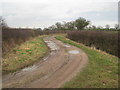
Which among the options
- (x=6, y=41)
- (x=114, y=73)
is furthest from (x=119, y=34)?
(x=6, y=41)

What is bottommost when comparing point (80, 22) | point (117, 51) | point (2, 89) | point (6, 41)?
point (2, 89)

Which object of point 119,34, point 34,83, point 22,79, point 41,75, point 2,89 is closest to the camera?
point 2,89

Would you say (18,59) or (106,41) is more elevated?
(106,41)

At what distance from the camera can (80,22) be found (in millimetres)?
45188

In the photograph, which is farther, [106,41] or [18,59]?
[106,41]

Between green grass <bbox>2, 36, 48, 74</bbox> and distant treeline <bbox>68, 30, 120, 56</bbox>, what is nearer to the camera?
green grass <bbox>2, 36, 48, 74</bbox>

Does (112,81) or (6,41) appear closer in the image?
(112,81)

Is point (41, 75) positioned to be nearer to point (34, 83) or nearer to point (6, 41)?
point (34, 83)

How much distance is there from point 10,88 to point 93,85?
2.88m

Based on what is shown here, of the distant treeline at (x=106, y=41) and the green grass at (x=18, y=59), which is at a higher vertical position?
the distant treeline at (x=106, y=41)

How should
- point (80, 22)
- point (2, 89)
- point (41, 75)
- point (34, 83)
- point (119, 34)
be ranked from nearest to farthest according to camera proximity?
point (2, 89)
point (34, 83)
point (41, 75)
point (119, 34)
point (80, 22)

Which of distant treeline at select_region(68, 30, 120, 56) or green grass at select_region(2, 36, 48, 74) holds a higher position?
distant treeline at select_region(68, 30, 120, 56)

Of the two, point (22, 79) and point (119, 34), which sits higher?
point (119, 34)

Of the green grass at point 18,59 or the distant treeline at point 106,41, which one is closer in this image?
the green grass at point 18,59
